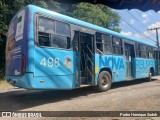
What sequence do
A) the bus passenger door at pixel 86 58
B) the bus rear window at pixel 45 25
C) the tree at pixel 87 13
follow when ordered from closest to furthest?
the bus rear window at pixel 45 25 → the bus passenger door at pixel 86 58 → the tree at pixel 87 13

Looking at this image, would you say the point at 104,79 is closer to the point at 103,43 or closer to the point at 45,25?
the point at 103,43

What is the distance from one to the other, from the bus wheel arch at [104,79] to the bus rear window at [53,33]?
267cm

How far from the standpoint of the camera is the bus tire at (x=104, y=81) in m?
11.5

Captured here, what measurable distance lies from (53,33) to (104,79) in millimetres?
4073

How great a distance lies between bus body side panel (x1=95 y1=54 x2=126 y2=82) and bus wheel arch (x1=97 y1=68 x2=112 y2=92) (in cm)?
21

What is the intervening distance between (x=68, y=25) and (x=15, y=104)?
3618mm

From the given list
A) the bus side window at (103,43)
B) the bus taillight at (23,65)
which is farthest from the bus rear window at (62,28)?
the bus side window at (103,43)

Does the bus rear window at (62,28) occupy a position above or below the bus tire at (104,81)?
above

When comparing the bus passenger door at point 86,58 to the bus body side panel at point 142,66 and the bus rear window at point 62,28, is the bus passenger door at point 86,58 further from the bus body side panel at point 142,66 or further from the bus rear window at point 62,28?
the bus body side panel at point 142,66

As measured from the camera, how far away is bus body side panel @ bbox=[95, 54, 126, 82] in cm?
1159

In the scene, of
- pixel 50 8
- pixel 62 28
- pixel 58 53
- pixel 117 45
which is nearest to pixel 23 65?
pixel 58 53

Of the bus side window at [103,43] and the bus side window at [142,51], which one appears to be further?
the bus side window at [142,51]

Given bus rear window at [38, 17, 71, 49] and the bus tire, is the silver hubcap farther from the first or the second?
bus rear window at [38, 17, 71, 49]

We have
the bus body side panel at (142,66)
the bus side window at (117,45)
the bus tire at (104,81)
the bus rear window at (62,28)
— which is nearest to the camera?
the bus rear window at (62,28)
